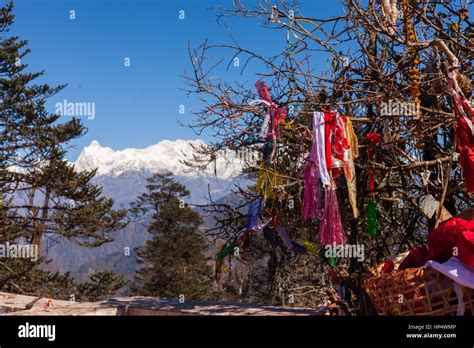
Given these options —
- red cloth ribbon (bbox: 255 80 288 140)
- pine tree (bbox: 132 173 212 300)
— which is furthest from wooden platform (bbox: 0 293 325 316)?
pine tree (bbox: 132 173 212 300)

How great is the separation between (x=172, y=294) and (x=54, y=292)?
12255 mm

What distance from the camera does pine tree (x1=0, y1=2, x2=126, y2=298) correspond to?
21.0 m

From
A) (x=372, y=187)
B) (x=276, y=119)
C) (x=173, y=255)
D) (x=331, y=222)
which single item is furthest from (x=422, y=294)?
(x=173, y=255)

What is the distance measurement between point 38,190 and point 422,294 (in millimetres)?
20803

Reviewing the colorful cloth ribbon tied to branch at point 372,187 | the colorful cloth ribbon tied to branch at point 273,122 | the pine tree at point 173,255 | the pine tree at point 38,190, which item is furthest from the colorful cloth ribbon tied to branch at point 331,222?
the pine tree at point 173,255

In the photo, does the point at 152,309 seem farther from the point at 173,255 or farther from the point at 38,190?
the point at 173,255

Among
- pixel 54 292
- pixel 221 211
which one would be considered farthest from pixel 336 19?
pixel 54 292

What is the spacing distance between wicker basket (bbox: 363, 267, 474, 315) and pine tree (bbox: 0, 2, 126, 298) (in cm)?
1919

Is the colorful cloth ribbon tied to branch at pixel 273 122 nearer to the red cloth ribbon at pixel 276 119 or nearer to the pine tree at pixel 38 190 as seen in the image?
the red cloth ribbon at pixel 276 119

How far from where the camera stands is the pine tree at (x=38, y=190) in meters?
21.0
